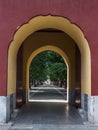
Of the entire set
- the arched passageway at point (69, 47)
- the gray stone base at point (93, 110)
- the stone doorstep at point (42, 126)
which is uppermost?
the arched passageway at point (69, 47)

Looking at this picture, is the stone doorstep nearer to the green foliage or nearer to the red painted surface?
the red painted surface

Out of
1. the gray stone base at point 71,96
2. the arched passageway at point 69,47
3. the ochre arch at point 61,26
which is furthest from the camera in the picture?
the gray stone base at point 71,96

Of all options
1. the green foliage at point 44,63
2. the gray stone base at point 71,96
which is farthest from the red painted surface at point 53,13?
the green foliage at point 44,63

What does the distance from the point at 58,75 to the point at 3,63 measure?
101 feet

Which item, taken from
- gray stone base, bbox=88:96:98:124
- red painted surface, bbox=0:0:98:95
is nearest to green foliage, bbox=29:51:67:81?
red painted surface, bbox=0:0:98:95

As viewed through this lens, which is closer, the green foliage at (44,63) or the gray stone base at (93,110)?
the gray stone base at (93,110)

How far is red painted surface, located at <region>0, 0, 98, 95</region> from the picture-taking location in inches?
573

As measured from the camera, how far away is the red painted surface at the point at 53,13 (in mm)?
14547

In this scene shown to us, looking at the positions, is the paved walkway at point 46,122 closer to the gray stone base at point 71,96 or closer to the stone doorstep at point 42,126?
the stone doorstep at point 42,126

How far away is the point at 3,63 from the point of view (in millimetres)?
14320

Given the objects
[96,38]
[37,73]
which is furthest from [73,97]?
[37,73]

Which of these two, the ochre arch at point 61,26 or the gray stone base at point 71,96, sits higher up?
the ochre arch at point 61,26

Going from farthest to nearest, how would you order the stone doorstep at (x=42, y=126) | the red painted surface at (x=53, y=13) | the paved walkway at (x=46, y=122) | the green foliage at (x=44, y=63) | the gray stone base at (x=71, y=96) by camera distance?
the green foliage at (x=44, y=63)
the gray stone base at (x=71, y=96)
the red painted surface at (x=53, y=13)
the paved walkway at (x=46, y=122)
the stone doorstep at (x=42, y=126)

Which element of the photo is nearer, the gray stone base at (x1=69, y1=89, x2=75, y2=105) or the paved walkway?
the paved walkway
